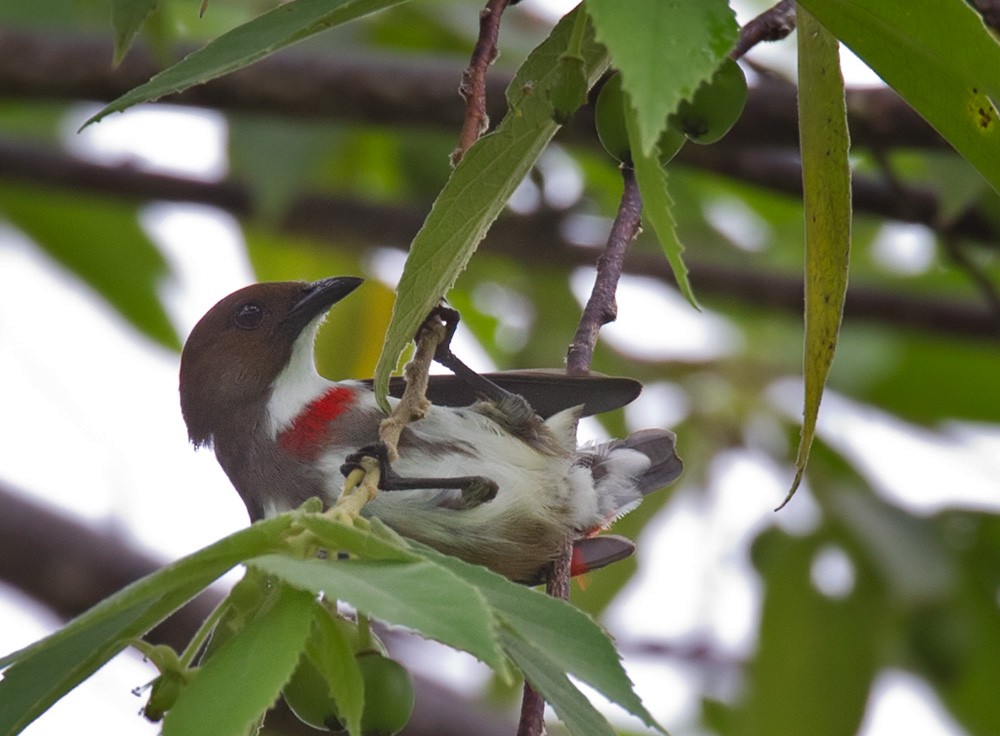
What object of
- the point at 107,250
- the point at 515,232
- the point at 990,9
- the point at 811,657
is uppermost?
the point at 515,232

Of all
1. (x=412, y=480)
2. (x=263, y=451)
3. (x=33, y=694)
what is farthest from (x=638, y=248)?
(x=33, y=694)

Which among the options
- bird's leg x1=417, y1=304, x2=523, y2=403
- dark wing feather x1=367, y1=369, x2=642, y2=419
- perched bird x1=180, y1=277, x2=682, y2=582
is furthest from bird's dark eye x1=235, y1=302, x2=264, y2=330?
bird's leg x1=417, y1=304, x2=523, y2=403

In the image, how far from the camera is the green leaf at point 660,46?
118 cm

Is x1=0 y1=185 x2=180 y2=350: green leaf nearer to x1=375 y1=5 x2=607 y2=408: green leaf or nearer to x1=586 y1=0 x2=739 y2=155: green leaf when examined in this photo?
x1=375 y1=5 x2=607 y2=408: green leaf

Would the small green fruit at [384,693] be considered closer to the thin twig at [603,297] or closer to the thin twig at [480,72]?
the thin twig at [603,297]

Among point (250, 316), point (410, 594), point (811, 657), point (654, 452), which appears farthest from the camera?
point (811, 657)

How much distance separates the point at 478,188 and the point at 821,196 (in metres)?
0.38

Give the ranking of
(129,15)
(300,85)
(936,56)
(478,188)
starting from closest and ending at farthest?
(936,56) < (478,188) < (129,15) < (300,85)

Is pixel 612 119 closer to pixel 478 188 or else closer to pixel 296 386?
pixel 478 188

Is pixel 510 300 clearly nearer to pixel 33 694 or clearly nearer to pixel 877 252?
pixel 877 252

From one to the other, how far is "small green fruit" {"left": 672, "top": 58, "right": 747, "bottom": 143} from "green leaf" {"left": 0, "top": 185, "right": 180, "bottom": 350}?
10.9ft

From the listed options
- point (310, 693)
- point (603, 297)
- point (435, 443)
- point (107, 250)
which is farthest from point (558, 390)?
point (107, 250)

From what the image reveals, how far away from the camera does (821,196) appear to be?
159 cm

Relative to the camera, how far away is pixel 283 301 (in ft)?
10.1
